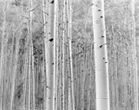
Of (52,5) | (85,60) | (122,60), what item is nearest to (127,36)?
(122,60)

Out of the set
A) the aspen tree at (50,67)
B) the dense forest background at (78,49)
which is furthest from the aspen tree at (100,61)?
the dense forest background at (78,49)

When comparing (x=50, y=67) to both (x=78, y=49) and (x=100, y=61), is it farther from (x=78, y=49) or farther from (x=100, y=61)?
(x=78, y=49)

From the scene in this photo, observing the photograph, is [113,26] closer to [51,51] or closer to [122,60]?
[122,60]

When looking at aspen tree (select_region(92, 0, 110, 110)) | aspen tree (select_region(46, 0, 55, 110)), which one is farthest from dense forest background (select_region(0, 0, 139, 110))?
aspen tree (select_region(92, 0, 110, 110))

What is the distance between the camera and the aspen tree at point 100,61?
1556 millimetres

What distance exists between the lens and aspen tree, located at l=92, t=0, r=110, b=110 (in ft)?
5.10

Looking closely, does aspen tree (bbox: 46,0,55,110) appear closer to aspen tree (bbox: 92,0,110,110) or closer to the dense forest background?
aspen tree (bbox: 92,0,110,110)

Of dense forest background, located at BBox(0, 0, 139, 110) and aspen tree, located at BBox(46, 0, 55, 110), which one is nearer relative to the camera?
aspen tree, located at BBox(46, 0, 55, 110)

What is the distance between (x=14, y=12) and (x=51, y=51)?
6166 mm

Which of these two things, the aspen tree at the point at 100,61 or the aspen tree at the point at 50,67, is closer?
the aspen tree at the point at 100,61

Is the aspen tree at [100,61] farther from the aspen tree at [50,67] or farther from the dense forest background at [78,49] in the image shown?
the dense forest background at [78,49]

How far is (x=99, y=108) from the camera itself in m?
1.55

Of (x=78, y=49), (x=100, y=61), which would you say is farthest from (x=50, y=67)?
(x=78, y=49)

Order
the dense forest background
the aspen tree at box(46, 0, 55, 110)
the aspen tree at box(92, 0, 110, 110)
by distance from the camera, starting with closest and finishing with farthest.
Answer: the aspen tree at box(92, 0, 110, 110), the aspen tree at box(46, 0, 55, 110), the dense forest background
